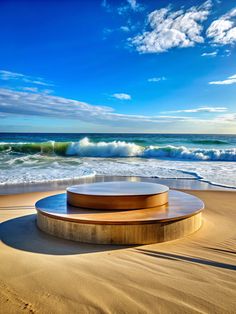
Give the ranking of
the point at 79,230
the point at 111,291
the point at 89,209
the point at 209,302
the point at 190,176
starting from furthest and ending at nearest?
the point at 190,176
the point at 89,209
the point at 79,230
the point at 111,291
the point at 209,302

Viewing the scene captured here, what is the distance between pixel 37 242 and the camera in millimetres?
4117

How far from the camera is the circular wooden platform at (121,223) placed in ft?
12.9

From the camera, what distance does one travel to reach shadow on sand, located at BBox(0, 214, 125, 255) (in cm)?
378

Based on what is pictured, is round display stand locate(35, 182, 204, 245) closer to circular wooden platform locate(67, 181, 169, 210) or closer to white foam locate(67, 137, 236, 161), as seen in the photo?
circular wooden platform locate(67, 181, 169, 210)

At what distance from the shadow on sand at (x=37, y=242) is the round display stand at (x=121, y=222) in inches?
4.3

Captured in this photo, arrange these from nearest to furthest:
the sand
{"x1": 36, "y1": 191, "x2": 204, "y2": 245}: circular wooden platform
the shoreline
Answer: the sand → {"x1": 36, "y1": 191, "x2": 204, "y2": 245}: circular wooden platform → the shoreline

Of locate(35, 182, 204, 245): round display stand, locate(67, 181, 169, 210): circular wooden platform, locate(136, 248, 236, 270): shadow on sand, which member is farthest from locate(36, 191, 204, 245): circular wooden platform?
locate(136, 248, 236, 270): shadow on sand

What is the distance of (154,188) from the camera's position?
17.6ft

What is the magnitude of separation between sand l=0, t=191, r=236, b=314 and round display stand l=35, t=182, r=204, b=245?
132mm

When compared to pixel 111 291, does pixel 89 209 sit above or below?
above

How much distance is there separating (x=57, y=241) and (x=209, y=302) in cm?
230

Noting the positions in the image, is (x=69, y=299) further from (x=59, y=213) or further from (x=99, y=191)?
(x=99, y=191)

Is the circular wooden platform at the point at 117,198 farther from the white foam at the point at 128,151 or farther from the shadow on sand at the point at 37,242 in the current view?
the white foam at the point at 128,151

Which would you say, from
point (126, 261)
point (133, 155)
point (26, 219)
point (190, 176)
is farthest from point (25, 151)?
point (126, 261)
